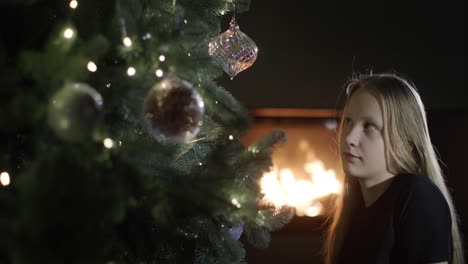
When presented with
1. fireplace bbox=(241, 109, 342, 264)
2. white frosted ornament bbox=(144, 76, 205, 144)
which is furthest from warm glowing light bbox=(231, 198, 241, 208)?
fireplace bbox=(241, 109, 342, 264)

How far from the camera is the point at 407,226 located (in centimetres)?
104

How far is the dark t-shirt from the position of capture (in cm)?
102

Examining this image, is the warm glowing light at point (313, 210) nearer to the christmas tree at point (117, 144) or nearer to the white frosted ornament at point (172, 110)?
the christmas tree at point (117, 144)

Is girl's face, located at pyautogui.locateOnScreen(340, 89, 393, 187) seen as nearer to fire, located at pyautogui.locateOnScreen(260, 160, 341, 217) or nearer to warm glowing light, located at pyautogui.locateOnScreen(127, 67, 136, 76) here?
warm glowing light, located at pyautogui.locateOnScreen(127, 67, 136, 76)

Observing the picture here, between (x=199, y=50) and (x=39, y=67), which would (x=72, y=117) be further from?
(x=199, y=50)

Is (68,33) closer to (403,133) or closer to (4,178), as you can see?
(4,178)

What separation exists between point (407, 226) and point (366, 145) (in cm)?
21

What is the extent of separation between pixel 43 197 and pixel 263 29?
2.37m

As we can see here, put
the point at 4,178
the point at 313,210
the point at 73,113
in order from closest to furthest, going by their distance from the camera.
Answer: the point at 73,113
the point at 4,178
the point at 313,210

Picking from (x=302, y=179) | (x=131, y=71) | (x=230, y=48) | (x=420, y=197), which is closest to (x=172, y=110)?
(x=131, y=71)

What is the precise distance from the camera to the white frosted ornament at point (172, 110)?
2.34 ft

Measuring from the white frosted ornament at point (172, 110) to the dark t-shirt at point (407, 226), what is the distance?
577 mm

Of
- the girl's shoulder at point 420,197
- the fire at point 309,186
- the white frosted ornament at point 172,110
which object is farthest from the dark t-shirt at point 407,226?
the fire at point 309,186

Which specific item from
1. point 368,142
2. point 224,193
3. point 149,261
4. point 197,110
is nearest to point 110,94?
point 197,110
